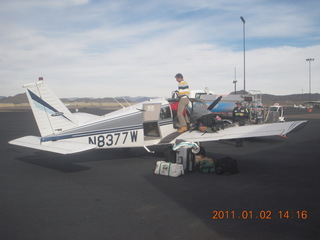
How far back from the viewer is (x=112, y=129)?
33.0 ft

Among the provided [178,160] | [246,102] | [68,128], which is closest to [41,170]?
[68,128]

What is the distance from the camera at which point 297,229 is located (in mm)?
5055

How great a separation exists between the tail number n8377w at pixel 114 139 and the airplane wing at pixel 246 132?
1.45 m

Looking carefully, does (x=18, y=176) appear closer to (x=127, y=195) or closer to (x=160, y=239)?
(x=127, y=195)

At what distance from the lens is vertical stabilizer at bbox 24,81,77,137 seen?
9.26 meters

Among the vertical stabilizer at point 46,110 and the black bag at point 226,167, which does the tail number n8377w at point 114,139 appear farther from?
the black bag at point 226,167

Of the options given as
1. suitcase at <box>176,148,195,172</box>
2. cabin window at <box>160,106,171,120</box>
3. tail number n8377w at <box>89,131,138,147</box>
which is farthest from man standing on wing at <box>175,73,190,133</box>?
suitcase at <box>176,148,195,172</box>

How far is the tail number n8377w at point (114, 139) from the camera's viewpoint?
980cm

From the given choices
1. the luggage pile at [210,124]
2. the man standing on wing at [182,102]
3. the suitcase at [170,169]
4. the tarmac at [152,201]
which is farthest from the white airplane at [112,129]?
the suitcase at [170,169]

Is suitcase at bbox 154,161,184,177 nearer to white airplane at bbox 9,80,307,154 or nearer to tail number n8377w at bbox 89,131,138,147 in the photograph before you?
white airplane at bbox 9,80,307,154

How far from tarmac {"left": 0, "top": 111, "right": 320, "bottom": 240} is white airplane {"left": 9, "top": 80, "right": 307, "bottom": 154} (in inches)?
38.4

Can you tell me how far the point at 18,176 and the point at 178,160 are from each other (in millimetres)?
5039

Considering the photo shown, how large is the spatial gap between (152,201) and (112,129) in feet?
13.4

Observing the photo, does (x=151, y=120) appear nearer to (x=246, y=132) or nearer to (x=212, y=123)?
(x=212, y=123)
